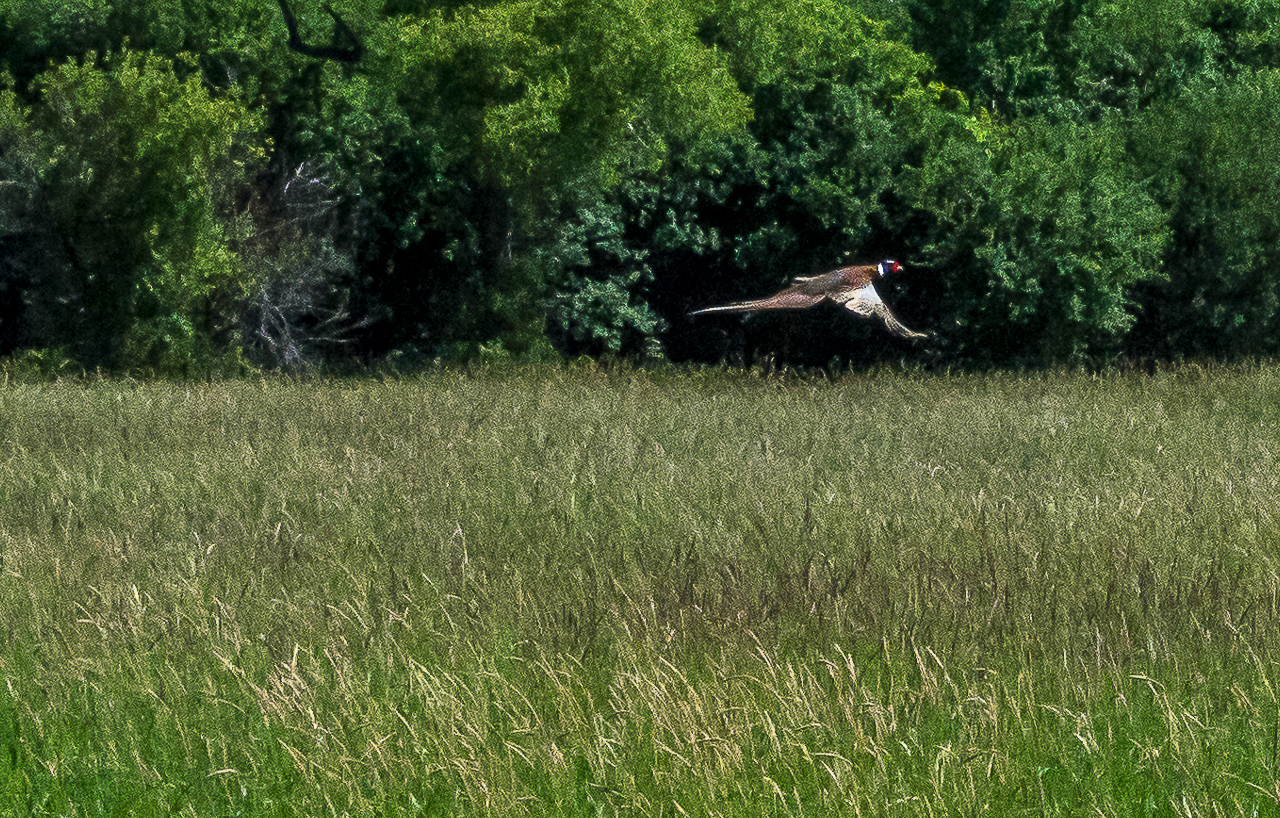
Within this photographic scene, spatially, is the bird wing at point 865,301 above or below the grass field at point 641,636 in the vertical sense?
above

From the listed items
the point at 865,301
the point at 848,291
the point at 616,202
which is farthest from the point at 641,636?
the point at 616,202

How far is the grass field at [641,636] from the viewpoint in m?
3.72

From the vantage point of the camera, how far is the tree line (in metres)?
21.2

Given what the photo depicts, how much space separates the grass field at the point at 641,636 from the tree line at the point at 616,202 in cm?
1271

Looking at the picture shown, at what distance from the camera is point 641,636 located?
16.1ft

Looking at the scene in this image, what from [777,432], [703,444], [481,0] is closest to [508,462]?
[703,444]

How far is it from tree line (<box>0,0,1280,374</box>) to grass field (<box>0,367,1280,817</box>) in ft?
41.7

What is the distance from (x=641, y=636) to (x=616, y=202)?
19500 mm

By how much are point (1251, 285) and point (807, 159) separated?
7.43 meters

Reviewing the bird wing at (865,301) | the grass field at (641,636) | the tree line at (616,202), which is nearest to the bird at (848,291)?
the bird wing at (865,301)

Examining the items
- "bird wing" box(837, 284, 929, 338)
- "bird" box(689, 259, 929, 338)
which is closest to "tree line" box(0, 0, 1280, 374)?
"bird" box(689, 259, 929, 338)

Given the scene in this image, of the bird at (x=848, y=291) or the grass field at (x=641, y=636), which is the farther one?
the bird at (x=848, y=291)

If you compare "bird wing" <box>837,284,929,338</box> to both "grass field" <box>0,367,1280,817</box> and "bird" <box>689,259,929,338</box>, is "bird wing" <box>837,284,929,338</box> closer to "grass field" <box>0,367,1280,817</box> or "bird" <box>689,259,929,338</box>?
"bird" <box>689,259,929,338</box>

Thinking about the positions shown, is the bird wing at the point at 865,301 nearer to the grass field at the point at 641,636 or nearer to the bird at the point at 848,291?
the bird at the point at 848,291
